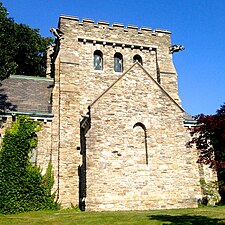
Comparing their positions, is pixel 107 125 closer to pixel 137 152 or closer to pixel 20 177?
pixel 137 152

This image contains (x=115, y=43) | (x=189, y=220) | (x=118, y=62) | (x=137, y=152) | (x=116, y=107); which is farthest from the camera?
(x=118, y=62)

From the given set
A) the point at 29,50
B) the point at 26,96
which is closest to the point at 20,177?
the point at 26,96

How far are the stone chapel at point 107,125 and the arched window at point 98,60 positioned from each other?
0.08m

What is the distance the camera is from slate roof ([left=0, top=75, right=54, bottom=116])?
2011 centimetres

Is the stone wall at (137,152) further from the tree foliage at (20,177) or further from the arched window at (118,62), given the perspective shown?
the arched window at (118,62)

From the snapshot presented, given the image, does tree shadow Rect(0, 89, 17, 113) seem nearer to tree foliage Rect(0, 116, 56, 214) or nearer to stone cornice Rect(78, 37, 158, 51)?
tree foliage Rect(0, 116, 56, 214)

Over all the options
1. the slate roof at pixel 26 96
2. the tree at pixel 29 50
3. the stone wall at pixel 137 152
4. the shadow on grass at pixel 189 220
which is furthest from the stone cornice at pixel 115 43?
the shadow on grass at pixel 189 220

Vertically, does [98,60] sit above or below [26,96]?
above

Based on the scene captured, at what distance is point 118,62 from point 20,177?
38.2 ft

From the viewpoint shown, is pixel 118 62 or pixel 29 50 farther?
pixel 29 50

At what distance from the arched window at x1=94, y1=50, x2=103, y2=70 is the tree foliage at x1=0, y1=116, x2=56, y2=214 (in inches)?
294

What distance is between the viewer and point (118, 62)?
79.8 feet

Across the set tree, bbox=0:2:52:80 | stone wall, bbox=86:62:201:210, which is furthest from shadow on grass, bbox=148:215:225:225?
tree, bbox=0:2:52:80

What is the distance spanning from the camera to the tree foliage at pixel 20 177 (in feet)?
57.3
